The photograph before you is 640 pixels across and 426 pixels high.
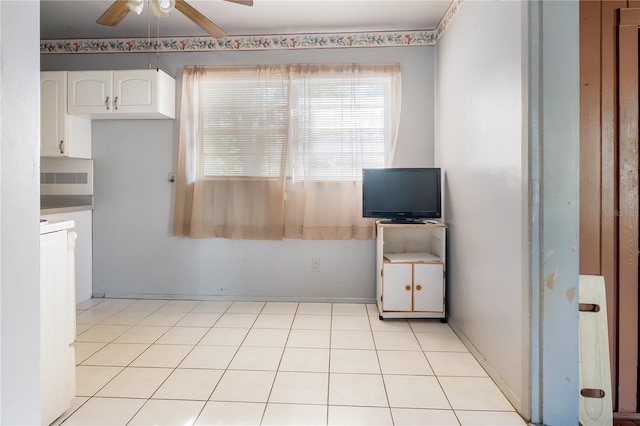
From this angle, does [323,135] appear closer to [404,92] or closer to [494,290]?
[404,92]

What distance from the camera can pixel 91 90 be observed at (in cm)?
314

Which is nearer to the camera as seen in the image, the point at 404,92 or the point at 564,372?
the point at 564,372

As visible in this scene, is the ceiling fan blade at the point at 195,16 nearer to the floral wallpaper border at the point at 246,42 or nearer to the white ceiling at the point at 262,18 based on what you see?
the white ceiling at the point at 262,18

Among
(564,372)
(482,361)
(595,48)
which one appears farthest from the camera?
(482,361)

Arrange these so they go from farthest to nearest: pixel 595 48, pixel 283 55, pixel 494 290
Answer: pixel 283 55
pixel 494 290
pixel 595 48

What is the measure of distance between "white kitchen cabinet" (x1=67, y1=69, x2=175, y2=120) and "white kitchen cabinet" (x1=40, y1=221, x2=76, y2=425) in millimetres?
1760

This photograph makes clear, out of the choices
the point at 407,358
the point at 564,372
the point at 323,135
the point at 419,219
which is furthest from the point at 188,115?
the point at 564,372

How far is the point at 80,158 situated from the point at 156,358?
2.22 m

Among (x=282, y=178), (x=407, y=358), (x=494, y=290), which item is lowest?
(x=407, y=358)

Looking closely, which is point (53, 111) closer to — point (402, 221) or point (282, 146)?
point (282, 146)

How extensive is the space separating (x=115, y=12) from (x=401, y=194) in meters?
2.30

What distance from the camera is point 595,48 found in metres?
1.67

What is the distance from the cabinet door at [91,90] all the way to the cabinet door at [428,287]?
297 centimetres

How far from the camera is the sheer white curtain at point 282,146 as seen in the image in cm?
327
